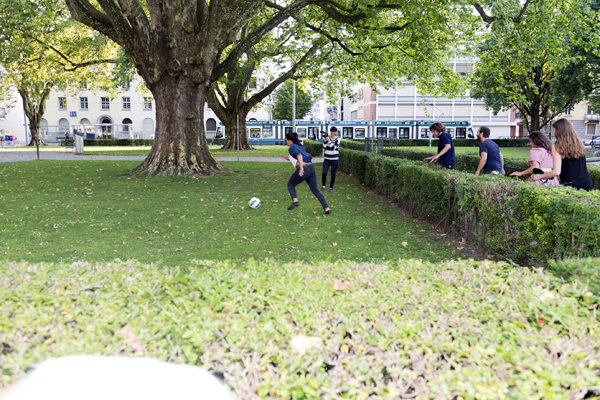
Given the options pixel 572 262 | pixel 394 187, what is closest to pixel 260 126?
pixel 394 187

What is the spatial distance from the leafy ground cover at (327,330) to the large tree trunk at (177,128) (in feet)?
42.6

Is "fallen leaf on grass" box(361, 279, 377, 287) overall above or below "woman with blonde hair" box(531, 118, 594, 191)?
below

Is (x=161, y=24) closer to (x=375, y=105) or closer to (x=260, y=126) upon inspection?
(x=260, y=126)

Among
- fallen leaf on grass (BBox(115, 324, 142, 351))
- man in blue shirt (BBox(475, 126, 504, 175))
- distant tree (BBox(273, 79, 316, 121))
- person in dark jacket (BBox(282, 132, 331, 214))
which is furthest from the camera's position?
distant tree (BBox(273, 79, 316, 121))

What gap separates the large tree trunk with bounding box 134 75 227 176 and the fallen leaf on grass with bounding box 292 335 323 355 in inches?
542

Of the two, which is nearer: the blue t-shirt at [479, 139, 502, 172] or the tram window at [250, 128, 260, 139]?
the blue t-shirt at [479, 139, 502, 172]

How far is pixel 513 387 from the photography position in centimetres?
168

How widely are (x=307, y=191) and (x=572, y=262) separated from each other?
10.5 meters

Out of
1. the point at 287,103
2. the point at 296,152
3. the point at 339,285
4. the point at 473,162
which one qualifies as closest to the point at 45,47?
the point at 296,152

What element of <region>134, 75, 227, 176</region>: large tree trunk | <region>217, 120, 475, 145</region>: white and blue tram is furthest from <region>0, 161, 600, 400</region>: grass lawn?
<region>217, 120, 475, 145</region>: white and blue tram

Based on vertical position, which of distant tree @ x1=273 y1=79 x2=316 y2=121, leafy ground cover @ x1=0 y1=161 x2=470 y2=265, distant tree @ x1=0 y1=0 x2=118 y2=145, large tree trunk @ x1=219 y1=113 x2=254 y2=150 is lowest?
leafy ground cover @ x1=0 y1=161 x2=470 y2=265

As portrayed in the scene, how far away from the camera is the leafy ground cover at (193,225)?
21.4 ft

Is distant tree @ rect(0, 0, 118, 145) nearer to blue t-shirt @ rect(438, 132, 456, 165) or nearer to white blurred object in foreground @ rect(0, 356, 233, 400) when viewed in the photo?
blue t-shirt @ rect(438, 132, 456, 165)

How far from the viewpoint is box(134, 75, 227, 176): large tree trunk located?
48.8 feet
